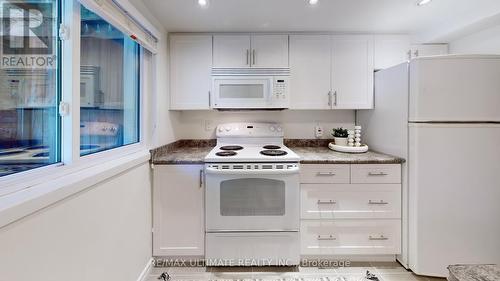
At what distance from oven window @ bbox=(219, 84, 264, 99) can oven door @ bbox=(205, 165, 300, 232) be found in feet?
2.75

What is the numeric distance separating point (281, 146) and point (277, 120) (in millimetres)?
330

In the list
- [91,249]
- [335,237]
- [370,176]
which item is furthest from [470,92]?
[91,249]

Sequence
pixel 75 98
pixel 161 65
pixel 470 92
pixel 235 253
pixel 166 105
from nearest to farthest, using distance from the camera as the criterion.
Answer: pixel 75 98 < pixel 470 92 < pixel 235 253 < pixel 161 65 < pixel 166 105

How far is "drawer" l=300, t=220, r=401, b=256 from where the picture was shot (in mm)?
2131

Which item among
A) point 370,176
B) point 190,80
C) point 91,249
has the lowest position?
point 91,249

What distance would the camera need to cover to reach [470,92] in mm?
1860

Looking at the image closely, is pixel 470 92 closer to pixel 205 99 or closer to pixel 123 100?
pixel 205 99

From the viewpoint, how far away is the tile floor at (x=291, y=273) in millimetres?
2016

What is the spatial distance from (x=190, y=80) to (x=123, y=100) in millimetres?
774

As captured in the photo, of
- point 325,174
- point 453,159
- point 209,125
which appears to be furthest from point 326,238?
point 209,125

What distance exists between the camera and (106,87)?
1.70 meters

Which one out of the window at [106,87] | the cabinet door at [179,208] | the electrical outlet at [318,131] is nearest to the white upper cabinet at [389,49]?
the electrical outlet at [318,131]

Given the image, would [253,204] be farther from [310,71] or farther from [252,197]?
[310,71]

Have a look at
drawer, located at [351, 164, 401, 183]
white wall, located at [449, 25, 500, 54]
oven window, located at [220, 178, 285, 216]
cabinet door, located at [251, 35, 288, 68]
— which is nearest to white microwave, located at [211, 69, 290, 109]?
cabinet door, located at [251, 35, 288, 68]
